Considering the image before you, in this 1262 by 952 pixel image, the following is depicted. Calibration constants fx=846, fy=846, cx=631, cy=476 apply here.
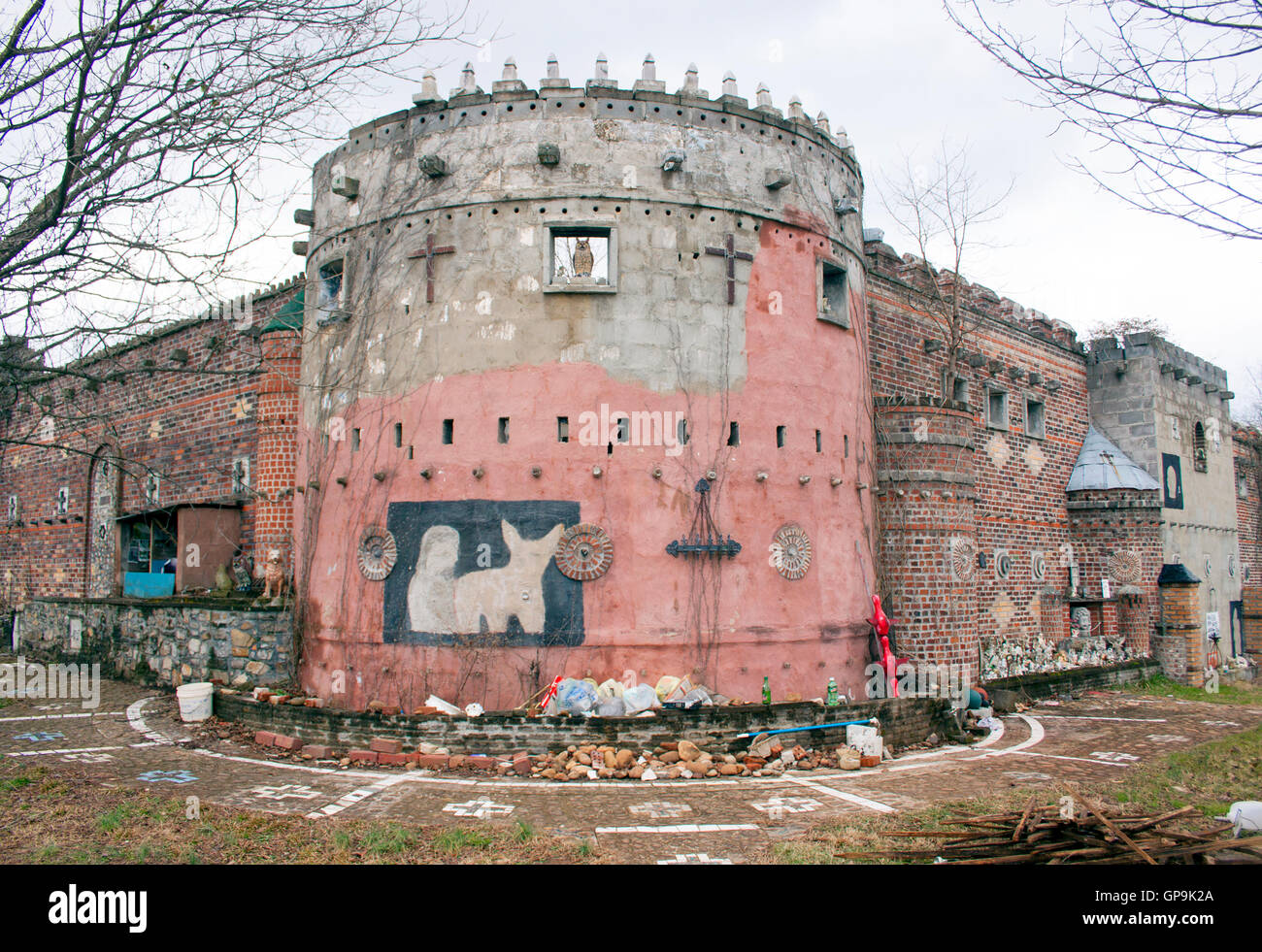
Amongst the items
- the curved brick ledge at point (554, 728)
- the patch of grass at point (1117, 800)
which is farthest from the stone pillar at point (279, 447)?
the patch of grass at point (1117, 800)

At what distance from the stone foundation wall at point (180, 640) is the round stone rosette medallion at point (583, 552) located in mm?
4789

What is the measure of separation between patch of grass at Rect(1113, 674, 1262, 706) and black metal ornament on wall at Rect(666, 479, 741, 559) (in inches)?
476

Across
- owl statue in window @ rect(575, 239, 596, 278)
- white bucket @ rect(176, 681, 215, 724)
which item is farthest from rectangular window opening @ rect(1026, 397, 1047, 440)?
white bucket @ rect(176, 681, 215, 724)

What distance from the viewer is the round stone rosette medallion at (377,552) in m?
11.9

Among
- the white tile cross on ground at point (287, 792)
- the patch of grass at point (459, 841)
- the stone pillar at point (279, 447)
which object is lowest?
the white tile cross on ground at point (287, 792)

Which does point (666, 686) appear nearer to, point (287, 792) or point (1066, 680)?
point (287, 792)

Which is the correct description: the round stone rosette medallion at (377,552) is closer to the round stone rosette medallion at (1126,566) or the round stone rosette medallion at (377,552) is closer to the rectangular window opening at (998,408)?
the rectangular window opening at (998,408)

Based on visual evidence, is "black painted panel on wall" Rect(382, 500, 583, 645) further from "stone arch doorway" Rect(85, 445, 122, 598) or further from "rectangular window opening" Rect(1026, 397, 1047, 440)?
"rectangular window opening" Rect(1026, 397, 1047, 440)

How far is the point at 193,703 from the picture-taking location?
12.0 metres

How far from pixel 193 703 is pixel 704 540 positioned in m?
7.58
